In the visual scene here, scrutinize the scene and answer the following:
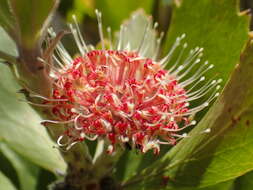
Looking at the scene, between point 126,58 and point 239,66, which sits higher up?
point 126,58

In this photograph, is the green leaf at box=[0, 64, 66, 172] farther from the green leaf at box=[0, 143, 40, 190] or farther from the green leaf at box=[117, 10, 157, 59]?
the green leaf at box=[117, 10, 157, 59]

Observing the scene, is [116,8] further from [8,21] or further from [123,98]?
[8,21]

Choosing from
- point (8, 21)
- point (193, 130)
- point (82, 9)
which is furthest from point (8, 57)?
point (82, 9)

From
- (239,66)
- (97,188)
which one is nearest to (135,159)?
(97,188)

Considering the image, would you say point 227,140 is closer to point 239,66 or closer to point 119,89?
point 239,66

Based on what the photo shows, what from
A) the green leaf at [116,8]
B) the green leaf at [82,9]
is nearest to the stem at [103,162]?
the green leaf at [116,8]

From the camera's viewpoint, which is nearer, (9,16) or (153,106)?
(9,16)

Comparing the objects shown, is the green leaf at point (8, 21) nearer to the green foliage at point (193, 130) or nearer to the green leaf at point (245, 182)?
the green foliage at point (193, 130)
